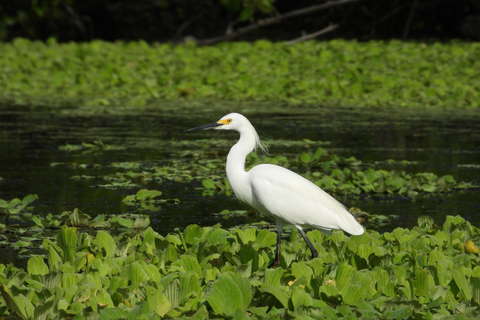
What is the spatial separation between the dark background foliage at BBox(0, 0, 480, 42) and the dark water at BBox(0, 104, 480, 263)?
8.56 meters

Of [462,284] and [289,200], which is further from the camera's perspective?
[289,200]

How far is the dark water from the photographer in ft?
21.3

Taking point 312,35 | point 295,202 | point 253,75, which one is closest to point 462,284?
point 295,202

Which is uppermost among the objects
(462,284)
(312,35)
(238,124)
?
→ (312,35)

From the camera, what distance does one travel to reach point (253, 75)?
50.6ft

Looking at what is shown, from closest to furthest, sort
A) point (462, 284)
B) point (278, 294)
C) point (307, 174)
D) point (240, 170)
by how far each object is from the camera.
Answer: point (278, 294) → point (462, 284) → point (240, 170) → point (307, 174)

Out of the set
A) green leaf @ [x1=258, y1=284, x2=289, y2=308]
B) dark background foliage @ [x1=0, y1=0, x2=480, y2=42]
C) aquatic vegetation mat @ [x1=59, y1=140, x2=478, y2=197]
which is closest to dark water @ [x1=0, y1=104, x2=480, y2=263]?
aquatic vegetation mat @ [x1=59, y1=140, x2=478, y2=197]

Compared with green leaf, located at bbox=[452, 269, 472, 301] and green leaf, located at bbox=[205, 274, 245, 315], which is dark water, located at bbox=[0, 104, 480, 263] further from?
green leaf, located at bbox=[452, 269, 472, 301]

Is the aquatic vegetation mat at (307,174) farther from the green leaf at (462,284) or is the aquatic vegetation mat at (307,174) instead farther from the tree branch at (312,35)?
the tree branch at (312,35)

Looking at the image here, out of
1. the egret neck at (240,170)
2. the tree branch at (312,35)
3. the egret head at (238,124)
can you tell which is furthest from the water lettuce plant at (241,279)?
the tree branch at (312,35)

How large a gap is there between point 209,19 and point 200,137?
49.4 ft

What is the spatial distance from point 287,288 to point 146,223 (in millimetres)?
1905

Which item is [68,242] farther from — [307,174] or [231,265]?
[307,174]

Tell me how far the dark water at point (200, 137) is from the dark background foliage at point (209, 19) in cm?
856
